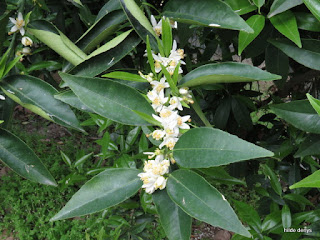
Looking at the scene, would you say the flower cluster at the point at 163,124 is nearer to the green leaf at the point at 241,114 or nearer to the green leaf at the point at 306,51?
the green leaf at the point at 306,51

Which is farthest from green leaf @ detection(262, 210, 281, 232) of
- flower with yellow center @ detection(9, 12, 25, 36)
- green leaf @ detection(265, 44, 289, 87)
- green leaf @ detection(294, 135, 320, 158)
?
flower with yellow center @ detection(9, 12, 25, 36)

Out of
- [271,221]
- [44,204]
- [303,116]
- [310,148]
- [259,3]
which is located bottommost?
[44,204]

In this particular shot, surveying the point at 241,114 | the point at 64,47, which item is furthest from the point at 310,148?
the point at 64,47

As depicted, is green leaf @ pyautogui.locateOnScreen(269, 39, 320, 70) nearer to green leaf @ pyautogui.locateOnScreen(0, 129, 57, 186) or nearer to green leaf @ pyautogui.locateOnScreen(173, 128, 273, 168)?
green leaf @ pyautogui.locateOnScreen(173, 128, 273, 168)

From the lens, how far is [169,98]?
0.55m

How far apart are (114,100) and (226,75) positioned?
0.17m

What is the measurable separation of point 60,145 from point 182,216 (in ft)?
7.83

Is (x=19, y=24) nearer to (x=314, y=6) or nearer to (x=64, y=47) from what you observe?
(x=64, y=47)

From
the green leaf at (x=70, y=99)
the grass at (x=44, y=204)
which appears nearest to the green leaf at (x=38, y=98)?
the green leaf at (x=70, y=99)

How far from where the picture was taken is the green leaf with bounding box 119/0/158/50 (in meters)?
0.54

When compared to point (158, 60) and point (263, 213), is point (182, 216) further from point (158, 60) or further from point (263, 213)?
point (263, 213)

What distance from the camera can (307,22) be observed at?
2.14 feet

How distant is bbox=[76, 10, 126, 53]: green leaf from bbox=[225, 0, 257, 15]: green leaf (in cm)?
21

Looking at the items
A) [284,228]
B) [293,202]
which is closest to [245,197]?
[293,202]
